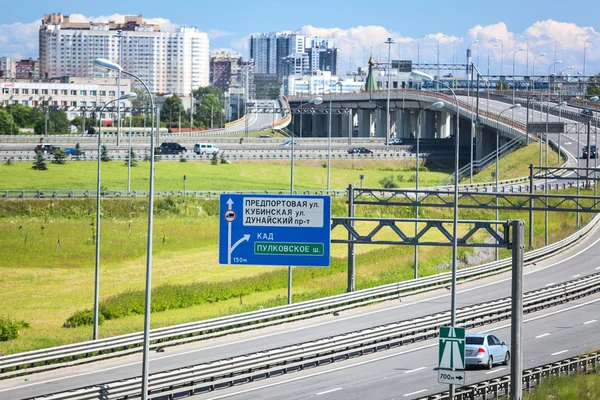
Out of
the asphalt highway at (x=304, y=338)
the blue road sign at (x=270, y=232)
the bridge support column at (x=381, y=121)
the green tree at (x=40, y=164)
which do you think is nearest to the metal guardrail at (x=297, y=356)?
the asphalt highway at (x=304, y=338)

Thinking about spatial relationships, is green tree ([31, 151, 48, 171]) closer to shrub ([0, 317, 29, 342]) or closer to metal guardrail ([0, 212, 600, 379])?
metal guardrail ([0, 212, 600, 379])

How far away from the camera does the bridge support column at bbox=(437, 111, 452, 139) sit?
536 ft

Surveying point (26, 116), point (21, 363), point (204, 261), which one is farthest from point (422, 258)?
point (26, 116)

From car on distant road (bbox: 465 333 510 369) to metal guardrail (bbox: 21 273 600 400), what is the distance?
4.34 meters

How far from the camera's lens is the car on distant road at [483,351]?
33.7 m

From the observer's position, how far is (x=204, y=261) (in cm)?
6438

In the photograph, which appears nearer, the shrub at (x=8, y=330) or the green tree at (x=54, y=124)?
the shrub at (x=8, y=330)

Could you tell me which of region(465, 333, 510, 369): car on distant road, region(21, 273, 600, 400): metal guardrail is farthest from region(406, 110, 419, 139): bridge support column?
region(465, 333, 510, 369): car on distant road

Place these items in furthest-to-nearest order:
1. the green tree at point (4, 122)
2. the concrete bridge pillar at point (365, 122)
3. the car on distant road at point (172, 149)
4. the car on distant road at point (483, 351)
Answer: the concrete bridge pillar at point (365, 122)
the green tree at point (4, 122)
the car on distant road at point (172, 149)
the car on distant road at point (483, 351)

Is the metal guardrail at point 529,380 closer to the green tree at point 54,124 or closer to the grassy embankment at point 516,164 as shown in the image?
the grassy embankment at point 516,164

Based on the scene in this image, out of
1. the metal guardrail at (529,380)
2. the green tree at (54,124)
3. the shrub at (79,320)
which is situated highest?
the green tree at (54,124)

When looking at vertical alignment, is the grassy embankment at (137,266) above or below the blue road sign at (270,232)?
below

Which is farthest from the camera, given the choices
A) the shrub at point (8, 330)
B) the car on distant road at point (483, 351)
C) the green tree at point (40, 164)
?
the green tree at point (40, 164)

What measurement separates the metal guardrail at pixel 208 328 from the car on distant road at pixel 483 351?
369 inches
